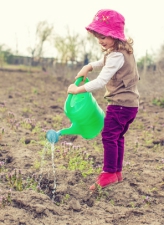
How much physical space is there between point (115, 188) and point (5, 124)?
313 centimetres

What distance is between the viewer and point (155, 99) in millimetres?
10688

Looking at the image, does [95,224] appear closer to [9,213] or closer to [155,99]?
[9,213]

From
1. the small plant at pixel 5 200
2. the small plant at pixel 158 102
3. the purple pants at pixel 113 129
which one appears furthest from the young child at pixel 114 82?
the small plant at pixel 158 102

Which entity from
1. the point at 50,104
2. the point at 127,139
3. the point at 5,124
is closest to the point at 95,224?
the point at 127,139

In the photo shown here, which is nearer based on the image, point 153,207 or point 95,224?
point 95,224

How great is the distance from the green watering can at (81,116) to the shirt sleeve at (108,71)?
0.23 meters

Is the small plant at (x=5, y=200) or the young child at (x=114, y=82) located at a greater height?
the young child at (x=114, y=82)

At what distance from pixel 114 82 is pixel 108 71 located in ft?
0.63

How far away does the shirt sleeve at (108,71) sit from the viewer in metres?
3.22

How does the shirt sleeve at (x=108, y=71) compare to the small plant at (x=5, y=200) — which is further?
the shirt sleeve at (x=108, y=71)

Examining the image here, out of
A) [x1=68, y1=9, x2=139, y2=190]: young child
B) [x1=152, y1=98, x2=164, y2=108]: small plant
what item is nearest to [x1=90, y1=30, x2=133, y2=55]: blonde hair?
[x1=68, y1=9, x2=139, y2=190]: young child

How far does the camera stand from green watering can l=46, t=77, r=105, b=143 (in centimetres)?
336

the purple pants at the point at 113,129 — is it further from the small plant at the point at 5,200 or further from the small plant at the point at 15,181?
the small plant at the point at 5,200

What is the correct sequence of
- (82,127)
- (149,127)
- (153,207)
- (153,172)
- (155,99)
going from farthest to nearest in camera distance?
(155,99) < (149,127) < (153,172) < (82,127) < (153,207)
